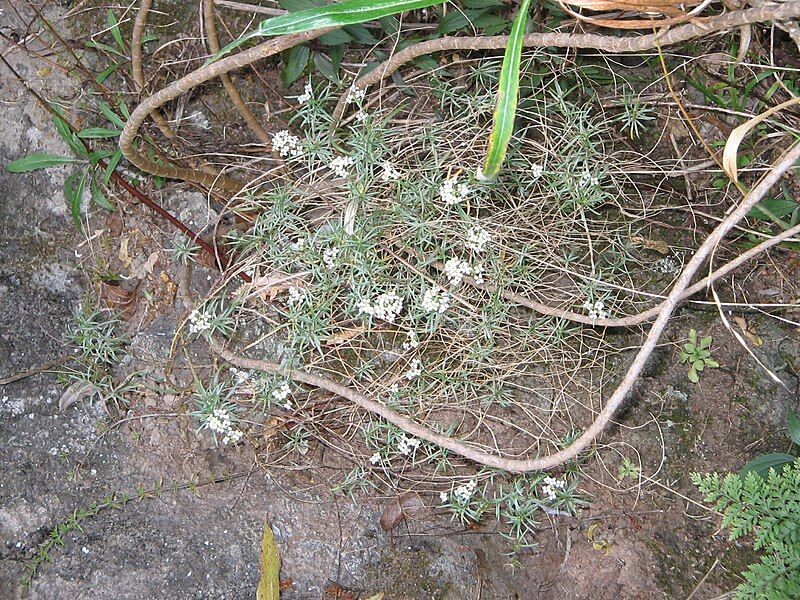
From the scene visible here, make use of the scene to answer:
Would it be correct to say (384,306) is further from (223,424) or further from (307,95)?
(307,95)

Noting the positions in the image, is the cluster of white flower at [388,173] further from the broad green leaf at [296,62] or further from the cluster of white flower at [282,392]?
the cluster of white flower at [282,392]

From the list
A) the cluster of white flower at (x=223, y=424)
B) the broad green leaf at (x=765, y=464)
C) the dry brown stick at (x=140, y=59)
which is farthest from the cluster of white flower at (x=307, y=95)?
the broad green leaf at (x=765, y=464)

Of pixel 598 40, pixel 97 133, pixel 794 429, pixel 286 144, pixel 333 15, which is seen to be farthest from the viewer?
pixel 286 144

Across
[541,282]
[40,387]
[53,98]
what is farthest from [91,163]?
[541,282]

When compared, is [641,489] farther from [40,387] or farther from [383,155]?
[40,387]

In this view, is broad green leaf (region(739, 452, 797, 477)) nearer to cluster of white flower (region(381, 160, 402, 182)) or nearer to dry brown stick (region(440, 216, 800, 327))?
dry brown stick (region(440, 216, 800, 327))

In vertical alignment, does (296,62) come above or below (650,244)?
above

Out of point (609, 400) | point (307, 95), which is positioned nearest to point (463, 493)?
point (609, 400)

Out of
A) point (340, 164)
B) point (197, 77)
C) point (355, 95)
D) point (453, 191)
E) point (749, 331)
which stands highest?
point (197, 77)

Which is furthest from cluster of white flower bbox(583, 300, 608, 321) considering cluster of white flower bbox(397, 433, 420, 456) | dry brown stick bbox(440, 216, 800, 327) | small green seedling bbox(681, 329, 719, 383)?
cluster of white flower bbox(397, 433, 420, 456)
